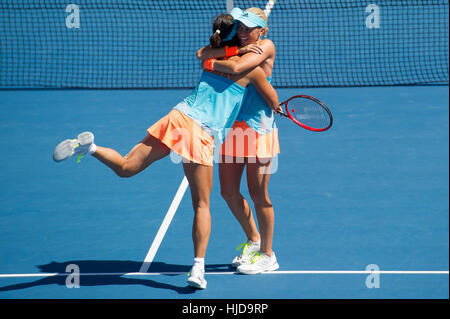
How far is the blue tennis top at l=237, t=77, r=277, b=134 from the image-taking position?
5.16m

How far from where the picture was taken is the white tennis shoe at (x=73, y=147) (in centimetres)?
465

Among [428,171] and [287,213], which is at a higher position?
[428,171]

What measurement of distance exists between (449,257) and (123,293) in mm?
2540

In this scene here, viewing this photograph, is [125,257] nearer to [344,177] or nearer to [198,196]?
[198,196]

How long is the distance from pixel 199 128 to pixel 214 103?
20 cm

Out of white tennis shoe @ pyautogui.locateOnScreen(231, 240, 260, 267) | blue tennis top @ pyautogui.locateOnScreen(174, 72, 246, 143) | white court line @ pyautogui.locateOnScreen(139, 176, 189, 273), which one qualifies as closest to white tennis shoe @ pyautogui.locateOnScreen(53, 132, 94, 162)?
blue tennis top @ pyautogui.locateOnScreen(174, 72, 246, 143)

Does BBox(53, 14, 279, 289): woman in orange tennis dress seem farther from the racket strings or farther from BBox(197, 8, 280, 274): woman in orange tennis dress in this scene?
the racket strings

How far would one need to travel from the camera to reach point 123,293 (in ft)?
16.6

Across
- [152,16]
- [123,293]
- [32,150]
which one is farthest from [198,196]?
[152,16]

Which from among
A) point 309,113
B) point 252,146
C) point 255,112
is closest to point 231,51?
point 255,112

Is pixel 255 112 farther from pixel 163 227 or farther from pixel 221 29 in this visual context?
pixel 163 227

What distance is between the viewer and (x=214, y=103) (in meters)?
4.93

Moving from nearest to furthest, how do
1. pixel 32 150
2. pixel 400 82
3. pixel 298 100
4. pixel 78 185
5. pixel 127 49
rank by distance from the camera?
pixel 298 100 < pixel 78 185 < pixel 32 150 < pixel 400 82 < pixel 127 49

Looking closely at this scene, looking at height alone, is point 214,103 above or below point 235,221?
above
